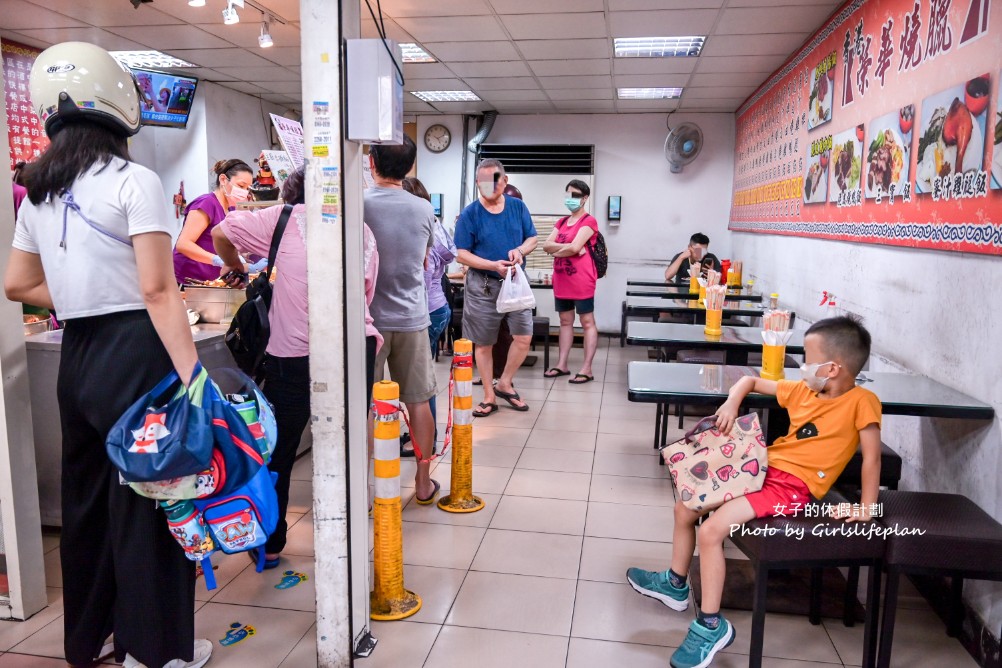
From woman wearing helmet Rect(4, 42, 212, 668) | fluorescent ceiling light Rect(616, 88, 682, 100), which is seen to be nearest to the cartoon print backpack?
woman wearing helmet Rect(4, 42, 212, 668)

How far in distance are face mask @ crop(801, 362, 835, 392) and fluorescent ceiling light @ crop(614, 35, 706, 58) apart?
3975mm

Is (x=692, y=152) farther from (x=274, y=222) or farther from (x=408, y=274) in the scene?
(x=274, y=222)

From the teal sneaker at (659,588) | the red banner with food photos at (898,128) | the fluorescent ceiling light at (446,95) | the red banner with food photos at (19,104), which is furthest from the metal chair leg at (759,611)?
the fluorescent ceiling light at (446,95)

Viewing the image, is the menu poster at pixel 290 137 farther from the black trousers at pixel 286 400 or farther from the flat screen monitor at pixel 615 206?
the flat screen monitor at pixel 615 206

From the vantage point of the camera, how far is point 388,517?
90.7 inches

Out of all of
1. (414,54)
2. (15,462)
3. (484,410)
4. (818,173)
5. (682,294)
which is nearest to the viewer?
(15,462)

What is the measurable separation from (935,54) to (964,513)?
6.27ft

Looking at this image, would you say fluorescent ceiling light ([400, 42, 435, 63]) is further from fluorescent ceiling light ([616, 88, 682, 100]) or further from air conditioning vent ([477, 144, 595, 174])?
air conditioning vent ([477, 144, 595, 174])

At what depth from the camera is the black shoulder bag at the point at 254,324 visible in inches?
102

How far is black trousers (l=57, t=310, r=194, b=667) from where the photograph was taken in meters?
1.80

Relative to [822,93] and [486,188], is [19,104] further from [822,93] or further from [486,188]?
[822,93]

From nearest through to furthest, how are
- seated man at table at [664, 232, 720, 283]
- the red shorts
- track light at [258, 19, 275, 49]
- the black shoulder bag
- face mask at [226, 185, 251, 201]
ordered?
→ the red shorts, the black shoulder bag, face mask at [226, 185, 251, 201], track light at [258, 19, 275, 49], seated man at table at [664, 232, 720, 283]

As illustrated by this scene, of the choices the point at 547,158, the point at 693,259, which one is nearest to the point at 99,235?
the point at 693,259

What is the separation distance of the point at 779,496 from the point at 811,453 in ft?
0.54
